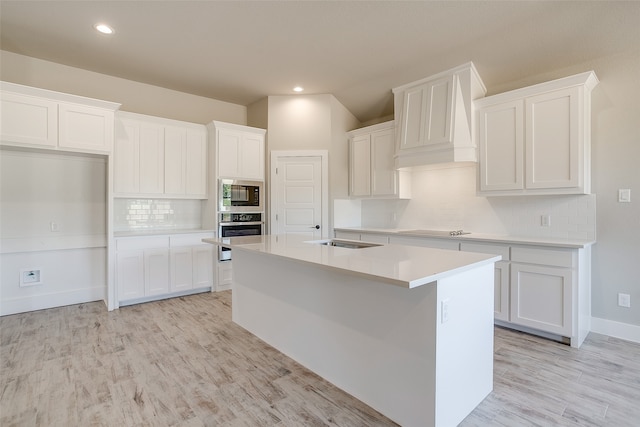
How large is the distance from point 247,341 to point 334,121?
3301mm

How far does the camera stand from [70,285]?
12.4 feet

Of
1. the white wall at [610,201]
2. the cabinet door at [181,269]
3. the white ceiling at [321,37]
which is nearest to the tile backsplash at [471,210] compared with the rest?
the white wall at [610,201]

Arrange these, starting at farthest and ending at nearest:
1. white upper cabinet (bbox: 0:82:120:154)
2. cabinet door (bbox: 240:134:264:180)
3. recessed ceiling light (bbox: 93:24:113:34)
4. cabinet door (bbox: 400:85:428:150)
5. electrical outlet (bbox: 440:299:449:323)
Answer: cabinet door (bbox: 240:134:264:180)
cabinet door (bbox: 400:85:428:150)
white upper cabinet (bbox: 0:82:120:154)
recessed ceiling light (bbox: 93:24:113:34)
electrical outlet (bbox: 440:299:449:323)

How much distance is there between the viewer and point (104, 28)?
3.04 meters

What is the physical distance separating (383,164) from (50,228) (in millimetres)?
4218

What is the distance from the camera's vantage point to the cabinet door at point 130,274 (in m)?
3.70

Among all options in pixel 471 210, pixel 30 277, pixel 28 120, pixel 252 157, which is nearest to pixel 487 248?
pixel 471 210

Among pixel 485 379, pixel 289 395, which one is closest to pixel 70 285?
pixel 289 395

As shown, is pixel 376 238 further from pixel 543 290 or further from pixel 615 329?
pixel 615 329

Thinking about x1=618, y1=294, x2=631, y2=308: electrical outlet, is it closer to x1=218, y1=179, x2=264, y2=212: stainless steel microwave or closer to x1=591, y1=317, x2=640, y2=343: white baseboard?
x1=591, y1=317, x2=640, y2=343: white baseboard

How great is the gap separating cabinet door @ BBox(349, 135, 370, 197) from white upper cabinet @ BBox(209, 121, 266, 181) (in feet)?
4.54

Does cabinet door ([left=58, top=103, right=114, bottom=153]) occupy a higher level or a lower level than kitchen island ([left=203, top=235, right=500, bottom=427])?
higher

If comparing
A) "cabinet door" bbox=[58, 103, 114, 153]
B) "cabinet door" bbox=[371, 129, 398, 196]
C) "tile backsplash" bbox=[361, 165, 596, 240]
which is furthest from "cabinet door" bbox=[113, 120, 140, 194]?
"tile backsplash" bbox=[361, 165, 596, 240]

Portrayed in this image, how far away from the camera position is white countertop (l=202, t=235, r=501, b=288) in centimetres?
141
